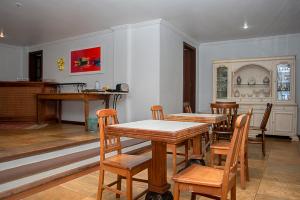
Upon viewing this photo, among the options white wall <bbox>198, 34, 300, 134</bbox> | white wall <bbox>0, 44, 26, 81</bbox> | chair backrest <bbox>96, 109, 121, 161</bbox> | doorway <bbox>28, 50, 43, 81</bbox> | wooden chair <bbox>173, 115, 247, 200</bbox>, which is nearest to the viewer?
wooden chair <bbox>173, 115, 247, 200</bbox>

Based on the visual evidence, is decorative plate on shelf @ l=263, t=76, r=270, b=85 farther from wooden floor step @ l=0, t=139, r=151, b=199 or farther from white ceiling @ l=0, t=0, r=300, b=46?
wooden floor step @ l=0, t=139, r=151, b=199

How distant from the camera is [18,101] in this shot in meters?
6.38

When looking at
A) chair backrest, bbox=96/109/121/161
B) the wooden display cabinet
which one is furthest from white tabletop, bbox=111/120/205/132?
the wooden display cabinet

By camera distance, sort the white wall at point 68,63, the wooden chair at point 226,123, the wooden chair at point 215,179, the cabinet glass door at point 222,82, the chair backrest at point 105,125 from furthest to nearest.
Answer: the cabinet glass door at point 222,82 → the white wall at point 68,63 → the wooden chair at point 226,123 → the chair backrest at point 105,125 → the wooden chair at point 215,179

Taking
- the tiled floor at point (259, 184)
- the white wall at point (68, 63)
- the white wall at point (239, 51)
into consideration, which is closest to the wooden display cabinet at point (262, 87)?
the white wall at point (239, 51)

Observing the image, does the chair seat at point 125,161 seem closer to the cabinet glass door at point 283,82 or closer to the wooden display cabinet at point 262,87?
the wooden display cabinet at point 262,87

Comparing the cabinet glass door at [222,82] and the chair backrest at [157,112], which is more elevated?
the cabinet glass door at [222,82]

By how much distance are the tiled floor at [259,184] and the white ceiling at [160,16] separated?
2560mm

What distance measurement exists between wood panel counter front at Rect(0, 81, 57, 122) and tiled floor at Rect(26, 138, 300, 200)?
411 cm

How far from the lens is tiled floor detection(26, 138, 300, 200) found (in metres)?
2.44

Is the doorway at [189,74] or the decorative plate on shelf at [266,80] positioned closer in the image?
the decorative plate on shelf at [266,80]

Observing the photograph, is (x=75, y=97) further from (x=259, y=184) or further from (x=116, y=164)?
(x=259, y=184)

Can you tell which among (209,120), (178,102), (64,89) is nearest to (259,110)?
(178,102)

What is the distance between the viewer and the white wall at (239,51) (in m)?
5.78
